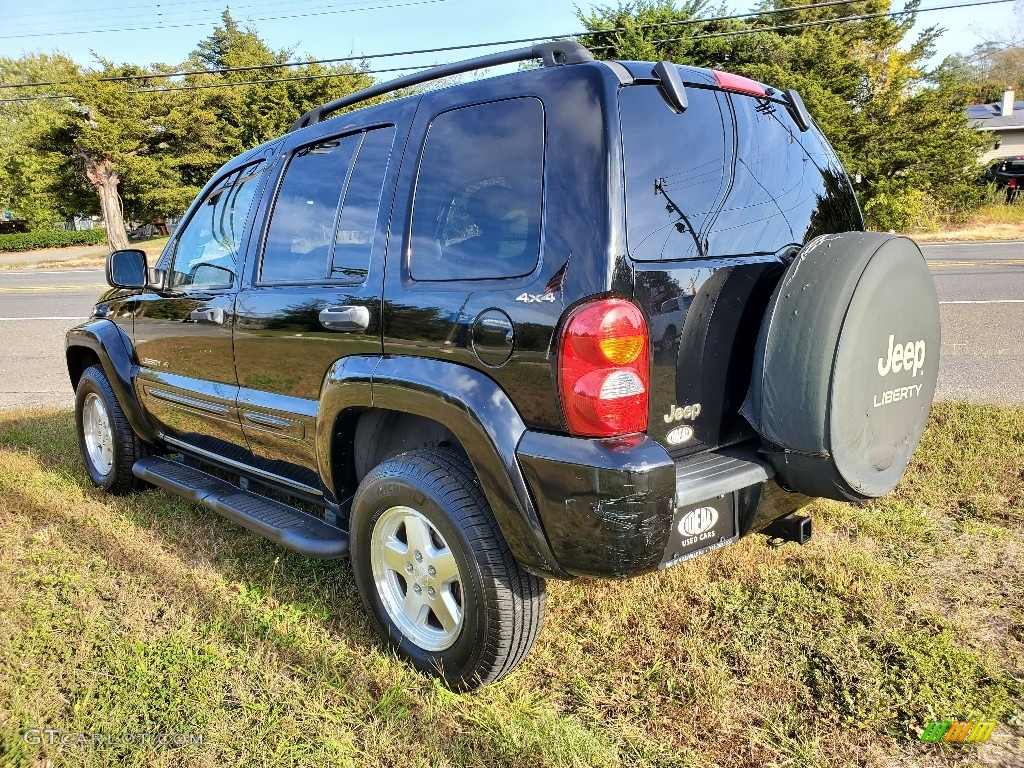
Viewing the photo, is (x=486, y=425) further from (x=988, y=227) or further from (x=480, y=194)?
(x=988, y=227)

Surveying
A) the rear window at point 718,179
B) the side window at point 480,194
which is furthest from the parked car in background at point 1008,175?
the side window at point 480,194

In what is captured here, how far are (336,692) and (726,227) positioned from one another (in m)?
2.03

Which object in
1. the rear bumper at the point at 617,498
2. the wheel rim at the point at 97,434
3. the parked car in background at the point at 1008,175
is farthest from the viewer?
the parked car in background at the point at 1008,175

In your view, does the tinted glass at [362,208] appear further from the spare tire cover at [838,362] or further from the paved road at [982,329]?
the paved road at [982,329]

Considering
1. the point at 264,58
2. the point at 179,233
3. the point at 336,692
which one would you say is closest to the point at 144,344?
the point at 179,233

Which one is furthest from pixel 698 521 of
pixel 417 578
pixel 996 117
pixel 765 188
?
pixel 996 117

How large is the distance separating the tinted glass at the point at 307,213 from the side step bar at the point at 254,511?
1020mm

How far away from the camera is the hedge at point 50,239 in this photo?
122 ft

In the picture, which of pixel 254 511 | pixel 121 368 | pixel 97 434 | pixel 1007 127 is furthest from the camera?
pixel 1007 127

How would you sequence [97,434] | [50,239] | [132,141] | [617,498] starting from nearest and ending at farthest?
[617,498], [97,434], [132,141], [50,239]

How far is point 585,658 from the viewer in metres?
2.59

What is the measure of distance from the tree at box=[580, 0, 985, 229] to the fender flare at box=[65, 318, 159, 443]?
17.9 metres

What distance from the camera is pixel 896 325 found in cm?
228

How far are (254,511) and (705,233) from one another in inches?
88.7
